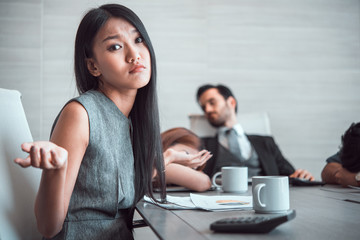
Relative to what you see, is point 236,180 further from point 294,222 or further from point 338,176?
point 294,222

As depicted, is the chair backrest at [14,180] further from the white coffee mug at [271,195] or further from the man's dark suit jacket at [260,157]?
the man's dark suit jacket at [260,157]

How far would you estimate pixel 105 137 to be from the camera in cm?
102

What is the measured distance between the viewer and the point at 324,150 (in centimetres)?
382

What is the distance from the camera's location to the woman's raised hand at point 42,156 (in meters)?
0.66

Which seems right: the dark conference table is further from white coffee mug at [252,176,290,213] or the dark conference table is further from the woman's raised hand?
the woman's raised hand

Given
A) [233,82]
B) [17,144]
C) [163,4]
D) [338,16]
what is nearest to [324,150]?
[233,82]

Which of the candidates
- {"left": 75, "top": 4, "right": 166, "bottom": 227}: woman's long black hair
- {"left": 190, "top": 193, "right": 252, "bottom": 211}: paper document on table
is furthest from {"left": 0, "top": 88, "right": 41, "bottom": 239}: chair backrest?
{"left": 190, "top": 193, "right": 252, "bottom": 211}: paper document on table

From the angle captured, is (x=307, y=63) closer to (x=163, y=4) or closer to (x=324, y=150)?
(x=324, y=150)

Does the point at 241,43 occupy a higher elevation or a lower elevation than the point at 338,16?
lower

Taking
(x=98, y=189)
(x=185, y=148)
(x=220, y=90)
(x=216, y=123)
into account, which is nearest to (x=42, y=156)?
(x=98, y=189)

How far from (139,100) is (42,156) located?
607 millimetres

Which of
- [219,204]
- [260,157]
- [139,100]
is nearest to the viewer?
[219,204]

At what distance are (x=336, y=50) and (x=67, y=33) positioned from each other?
2.83 m

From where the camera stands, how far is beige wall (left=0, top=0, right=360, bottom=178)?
11.2ft
